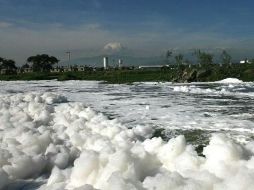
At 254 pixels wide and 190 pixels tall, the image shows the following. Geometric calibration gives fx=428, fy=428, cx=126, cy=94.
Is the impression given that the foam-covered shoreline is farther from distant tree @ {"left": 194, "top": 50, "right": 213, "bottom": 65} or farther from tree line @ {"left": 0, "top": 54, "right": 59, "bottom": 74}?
tree line @ {"left": 0, "top": 54, "right": 59, "bottom": 74}

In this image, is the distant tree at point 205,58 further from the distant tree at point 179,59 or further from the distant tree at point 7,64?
the distant tree at point 7,64

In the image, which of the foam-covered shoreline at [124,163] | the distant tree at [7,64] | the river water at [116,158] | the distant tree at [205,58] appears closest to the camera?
the foam-covered shoreline at [124,163]

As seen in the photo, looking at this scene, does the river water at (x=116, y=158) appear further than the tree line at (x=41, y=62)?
No

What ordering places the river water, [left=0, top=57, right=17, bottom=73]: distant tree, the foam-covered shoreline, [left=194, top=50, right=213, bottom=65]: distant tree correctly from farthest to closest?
[left=0, top=57, right=17, bottom=73]: distant tree
[left=194, top=50, right=213, bottom=65]: distant tree
the river water
the foam-covered shoreline

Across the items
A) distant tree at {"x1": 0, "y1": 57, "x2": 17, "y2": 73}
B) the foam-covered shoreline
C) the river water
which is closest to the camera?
the foam-covered shoreline

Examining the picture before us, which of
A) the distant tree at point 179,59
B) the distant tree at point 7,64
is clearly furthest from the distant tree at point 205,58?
the distant tree at point 7,64

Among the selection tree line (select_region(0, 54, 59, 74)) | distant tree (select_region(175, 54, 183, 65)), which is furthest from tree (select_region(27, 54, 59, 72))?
distant tree (select_region(175, 54, 183, 65))

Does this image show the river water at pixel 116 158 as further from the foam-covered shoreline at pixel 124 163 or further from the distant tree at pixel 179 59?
the distant tree at pixel 179 59

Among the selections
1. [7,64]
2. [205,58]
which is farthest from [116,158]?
[7,64]

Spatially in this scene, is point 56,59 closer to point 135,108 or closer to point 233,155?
point 135,108

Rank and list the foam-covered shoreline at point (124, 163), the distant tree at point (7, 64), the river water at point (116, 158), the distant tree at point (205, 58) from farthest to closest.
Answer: the distant tree at point (7, 64) → the distant tree at point (205, 58) → the river water at point (116, 158) → the foam-covered shoreline at point (124, 163)

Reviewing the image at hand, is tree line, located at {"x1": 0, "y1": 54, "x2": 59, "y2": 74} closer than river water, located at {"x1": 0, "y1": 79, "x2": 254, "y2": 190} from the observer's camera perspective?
No

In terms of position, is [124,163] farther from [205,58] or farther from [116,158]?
[205,58]

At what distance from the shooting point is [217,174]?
4.71 m
